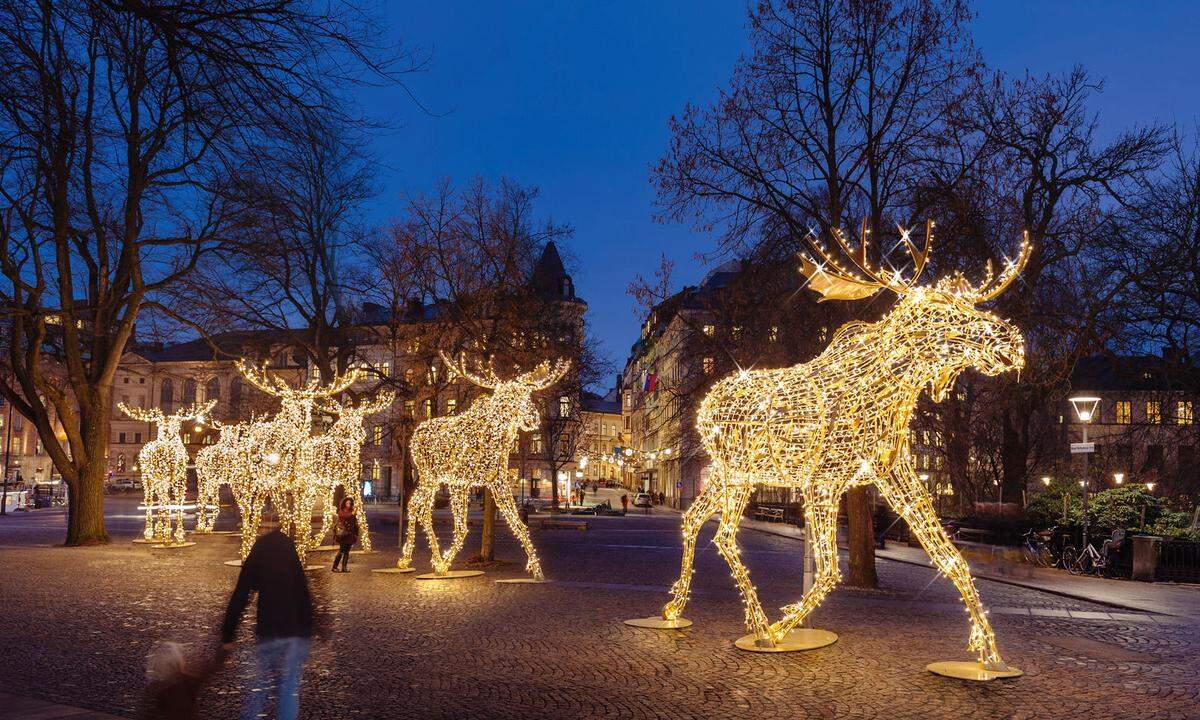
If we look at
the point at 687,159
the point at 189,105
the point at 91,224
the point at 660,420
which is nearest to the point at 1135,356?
the point at 687,159

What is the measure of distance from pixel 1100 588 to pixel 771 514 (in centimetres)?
2764

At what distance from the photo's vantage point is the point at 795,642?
10.4m

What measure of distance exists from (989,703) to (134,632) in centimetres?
916

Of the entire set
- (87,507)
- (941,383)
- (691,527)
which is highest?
(941,383)

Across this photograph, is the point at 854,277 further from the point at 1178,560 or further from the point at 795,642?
the point at 1178,560

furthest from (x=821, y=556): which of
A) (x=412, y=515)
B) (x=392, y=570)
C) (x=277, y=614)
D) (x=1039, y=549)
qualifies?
(x=1039, y=549)

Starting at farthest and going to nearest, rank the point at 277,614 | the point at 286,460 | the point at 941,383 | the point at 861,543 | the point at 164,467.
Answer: the point at 164,467
the point at 286,460
the point at 861,543
the point at 941,383
the point at 277,614

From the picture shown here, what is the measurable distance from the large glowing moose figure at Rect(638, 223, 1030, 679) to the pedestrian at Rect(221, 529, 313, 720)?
5.10 m

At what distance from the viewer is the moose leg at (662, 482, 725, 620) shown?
10.9 metres

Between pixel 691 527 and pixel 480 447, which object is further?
pixel 480 447

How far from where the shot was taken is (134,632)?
11.0 metres

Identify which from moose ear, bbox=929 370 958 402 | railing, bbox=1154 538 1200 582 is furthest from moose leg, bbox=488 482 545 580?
railing, bbox=1154 538 1200 582

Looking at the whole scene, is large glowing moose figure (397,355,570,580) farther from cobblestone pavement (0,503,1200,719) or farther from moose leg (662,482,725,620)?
moose leg (662,482,725,620)

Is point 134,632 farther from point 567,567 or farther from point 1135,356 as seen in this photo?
point 1135,356
